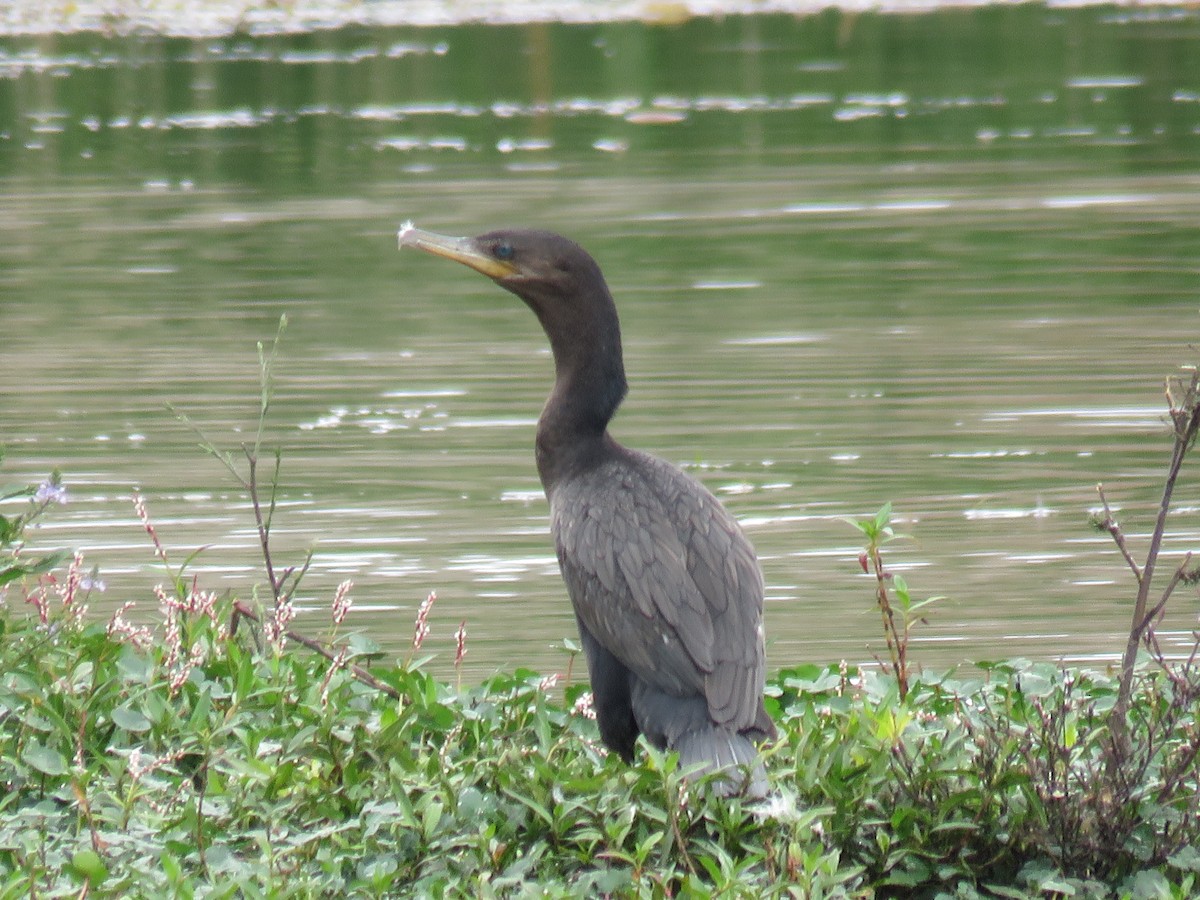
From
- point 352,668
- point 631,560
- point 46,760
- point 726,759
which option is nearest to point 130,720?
point 46,760

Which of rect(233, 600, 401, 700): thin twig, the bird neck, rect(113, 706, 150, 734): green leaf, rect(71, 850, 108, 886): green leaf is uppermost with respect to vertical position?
the bird neck

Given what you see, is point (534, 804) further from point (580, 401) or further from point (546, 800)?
point (580, 401)

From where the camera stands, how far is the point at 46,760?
4.68m

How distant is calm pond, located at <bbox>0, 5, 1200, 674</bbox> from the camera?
7770 millimetres

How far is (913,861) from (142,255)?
38.0 feet

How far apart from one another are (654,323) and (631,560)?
7391 mm

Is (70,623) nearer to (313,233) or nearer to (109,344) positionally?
(109,344)

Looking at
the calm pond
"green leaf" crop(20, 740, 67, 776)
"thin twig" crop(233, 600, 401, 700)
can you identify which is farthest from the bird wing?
the calm pond

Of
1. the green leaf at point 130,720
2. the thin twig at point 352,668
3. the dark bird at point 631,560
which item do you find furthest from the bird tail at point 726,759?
the green leaf at point 130,720

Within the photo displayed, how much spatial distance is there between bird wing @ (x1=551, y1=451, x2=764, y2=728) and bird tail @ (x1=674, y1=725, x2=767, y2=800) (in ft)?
0.15

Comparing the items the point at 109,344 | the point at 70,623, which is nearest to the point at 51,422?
the point at 109,344

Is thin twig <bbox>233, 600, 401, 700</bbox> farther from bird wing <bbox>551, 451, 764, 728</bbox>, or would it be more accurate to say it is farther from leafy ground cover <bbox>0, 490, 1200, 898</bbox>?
bird wing <bbox>551, 451, 764, 728</bbox>

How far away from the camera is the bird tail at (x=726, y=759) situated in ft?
14.6

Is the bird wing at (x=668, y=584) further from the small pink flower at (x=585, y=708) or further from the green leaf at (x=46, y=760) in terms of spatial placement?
the green leaf at (x=46, y=760)
